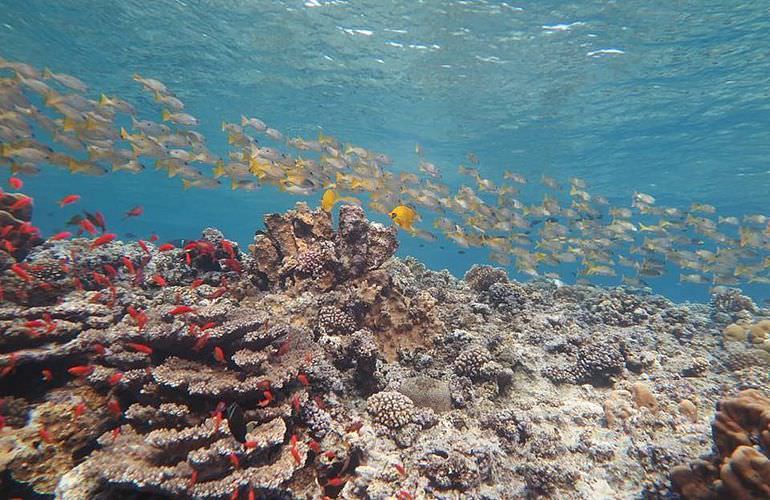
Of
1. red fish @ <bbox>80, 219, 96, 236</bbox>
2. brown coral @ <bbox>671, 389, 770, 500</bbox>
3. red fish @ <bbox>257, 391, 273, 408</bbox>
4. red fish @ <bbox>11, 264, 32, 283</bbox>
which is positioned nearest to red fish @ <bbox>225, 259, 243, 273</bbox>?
red fish @ <bbox>80, 219, 96, 236</bbox>

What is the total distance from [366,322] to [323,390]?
1867 mm

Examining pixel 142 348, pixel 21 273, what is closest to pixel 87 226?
pixel 21 273

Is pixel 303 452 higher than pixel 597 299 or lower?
lower

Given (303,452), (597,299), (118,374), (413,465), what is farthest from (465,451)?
(597,299)

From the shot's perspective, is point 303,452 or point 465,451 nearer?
point 303,452

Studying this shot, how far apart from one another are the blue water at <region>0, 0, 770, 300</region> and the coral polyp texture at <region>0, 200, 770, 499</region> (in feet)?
37.2

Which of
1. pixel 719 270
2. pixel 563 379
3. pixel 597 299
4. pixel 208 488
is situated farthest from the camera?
pixel 719 270

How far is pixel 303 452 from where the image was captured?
374 cm

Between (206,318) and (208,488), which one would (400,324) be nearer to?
(206,318)

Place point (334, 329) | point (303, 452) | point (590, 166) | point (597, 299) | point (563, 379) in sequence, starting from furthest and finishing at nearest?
point (590, 166) < point (597, 299) < point (563, 379) < point (334, 329) < point (303, 452)

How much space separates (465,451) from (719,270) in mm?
18421

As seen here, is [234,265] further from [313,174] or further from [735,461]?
[735,461]

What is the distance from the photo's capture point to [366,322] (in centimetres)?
642

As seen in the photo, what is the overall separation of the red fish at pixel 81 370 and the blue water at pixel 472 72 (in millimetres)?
14569
